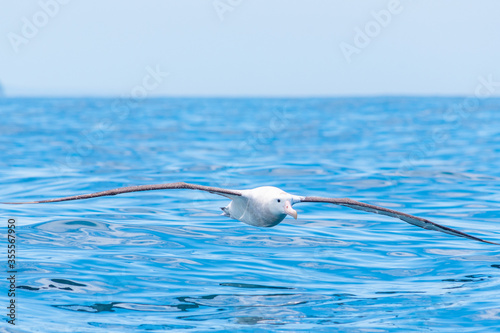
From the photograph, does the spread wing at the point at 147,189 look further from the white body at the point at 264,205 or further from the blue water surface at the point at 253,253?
the blue water surface at the point at 253,253

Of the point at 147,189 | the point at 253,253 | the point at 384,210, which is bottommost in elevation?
the point at 253,253

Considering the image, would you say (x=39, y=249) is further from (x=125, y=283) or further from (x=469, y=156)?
(x=469, y=156)

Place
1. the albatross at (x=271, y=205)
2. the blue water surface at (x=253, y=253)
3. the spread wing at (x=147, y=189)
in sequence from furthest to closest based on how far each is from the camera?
the albatross at (x=271, y=205)
the spread wing at (x=147, y=189)
the blue water surface at (x=253, y=253)

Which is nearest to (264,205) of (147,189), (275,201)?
(275,201)

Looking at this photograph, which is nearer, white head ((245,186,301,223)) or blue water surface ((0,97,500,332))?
blue water surface ((0,97,500,332))

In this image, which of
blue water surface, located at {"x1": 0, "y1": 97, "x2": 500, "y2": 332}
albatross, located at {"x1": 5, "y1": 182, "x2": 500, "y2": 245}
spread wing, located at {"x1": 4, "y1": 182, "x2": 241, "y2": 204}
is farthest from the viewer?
albatross, located at {"x1": 5, "y1": 182, "x2": 500, "y2": 245}

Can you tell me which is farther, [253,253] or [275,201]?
[253,253]

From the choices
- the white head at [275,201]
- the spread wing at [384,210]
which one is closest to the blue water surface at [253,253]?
the spread wing at [384,210]

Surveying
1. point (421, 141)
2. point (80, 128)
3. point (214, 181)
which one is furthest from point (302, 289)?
point (80, 128)

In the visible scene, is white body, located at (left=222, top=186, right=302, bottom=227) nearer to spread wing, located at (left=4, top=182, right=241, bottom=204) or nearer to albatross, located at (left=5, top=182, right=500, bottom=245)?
albatross, located at (left=5, top=182, right=500, bottom=245)

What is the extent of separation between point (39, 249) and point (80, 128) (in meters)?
36.9

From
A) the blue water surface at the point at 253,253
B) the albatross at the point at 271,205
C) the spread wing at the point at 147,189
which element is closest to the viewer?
the blue water surface at the point at 253,253

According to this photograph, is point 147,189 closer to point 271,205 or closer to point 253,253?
point 271,205

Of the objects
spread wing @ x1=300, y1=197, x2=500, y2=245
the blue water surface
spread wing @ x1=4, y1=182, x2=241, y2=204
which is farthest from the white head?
the blue water surface
